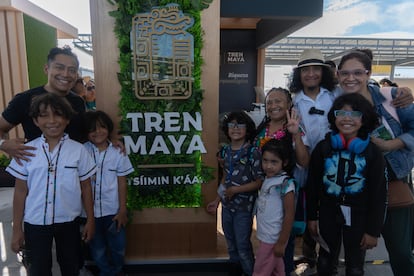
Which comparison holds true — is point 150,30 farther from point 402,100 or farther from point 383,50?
point 383,50

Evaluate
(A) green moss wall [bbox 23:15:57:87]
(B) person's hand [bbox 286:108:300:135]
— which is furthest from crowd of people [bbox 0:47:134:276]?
(A) green moss wall [bbox 23:15:57:87]

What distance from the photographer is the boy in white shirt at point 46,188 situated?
1823mm

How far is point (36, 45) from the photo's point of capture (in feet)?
19.8

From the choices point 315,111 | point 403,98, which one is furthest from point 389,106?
point 315,111

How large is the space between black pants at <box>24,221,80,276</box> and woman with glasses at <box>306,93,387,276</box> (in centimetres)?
159

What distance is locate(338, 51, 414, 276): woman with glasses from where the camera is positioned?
1.95 m

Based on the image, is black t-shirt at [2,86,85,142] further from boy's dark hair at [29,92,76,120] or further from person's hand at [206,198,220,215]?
person's hand at [206,198,220,215]

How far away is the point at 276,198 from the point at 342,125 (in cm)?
63

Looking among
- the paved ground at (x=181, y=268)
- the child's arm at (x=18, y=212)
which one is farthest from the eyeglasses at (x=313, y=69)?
the child's arm at (x=18, y=212)

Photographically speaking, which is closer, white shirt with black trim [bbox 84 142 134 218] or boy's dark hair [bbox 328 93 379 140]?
boy's dark hair [bbox 328 93 379 140]

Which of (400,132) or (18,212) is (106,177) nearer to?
(18,212)

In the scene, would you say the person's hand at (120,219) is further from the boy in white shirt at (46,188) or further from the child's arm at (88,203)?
the boy in white shirt at (46,188)

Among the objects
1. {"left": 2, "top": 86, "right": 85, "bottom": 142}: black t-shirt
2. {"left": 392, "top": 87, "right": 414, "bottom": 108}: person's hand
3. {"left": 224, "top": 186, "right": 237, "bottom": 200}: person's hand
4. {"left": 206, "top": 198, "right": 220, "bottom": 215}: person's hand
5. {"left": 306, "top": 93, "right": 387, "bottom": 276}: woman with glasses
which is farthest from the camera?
{"left": 206, "top": 198, "right": 220, "bottom": 215}: person's hand

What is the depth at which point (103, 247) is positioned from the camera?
2.33 meters
